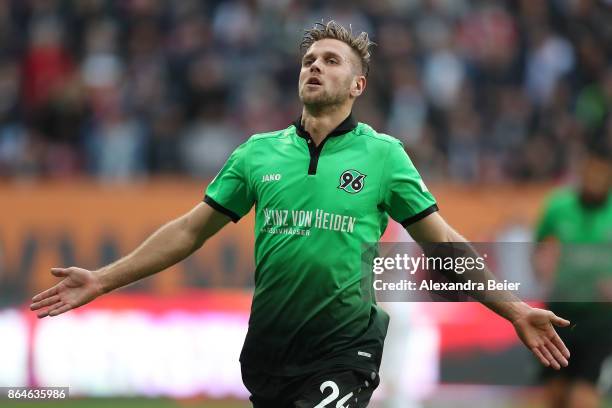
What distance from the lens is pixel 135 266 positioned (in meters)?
6.56

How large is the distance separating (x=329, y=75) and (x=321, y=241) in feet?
3.04

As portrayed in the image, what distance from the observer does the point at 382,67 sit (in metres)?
17.0

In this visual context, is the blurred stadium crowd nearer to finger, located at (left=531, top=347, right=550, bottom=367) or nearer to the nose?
the nose

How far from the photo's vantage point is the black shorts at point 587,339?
896 cm

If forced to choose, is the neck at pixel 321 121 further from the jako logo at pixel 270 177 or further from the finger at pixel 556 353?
the finger at pixel 556 353

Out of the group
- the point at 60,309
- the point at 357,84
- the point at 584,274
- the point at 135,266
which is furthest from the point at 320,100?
the point at 584,274

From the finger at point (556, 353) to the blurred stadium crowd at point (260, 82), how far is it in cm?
968

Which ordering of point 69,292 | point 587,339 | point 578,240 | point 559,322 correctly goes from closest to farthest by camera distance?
1. point 559,322
2. point 69,292
3. point 587,339
4. point 578,240

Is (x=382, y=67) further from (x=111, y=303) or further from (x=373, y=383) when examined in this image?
(x=373, y=383)

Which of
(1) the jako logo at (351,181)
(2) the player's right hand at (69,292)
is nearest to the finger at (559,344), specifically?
(1) the jako logo at (351,181)

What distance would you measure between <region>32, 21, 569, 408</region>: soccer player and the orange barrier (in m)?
8.38

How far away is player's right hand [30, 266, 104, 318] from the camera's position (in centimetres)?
636

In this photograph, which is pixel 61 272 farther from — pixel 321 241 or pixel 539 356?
pixel 539 356

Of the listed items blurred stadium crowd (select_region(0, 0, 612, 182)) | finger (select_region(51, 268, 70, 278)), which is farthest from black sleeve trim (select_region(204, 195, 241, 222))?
blurred stadium crowd (select_region(0, 0, 612, 182))
